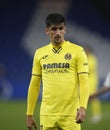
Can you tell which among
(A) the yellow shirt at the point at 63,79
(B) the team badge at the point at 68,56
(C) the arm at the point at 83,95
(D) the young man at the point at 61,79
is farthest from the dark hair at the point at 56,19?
(C) the arm at the point at 83,95

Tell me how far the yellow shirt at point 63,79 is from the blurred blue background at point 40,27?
18.0 meters

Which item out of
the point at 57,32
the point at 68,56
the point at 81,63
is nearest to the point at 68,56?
the point at 68,56

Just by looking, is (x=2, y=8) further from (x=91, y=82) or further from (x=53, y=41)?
(x=53, y=41)

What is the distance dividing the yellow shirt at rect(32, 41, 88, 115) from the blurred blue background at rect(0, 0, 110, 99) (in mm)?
18015

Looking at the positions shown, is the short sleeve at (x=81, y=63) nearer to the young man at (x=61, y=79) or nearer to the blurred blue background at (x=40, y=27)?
the young man at (x=61, y=79)

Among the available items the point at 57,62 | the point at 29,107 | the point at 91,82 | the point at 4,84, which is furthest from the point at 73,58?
the point at 4,84

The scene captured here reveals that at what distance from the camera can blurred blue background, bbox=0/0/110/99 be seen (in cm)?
2564

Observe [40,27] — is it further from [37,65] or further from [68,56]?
[68,56]

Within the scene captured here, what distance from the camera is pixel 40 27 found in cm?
2597

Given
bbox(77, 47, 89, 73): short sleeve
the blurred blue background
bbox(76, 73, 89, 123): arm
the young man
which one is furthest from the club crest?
the blurred blue background

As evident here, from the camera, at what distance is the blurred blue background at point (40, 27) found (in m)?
25.6

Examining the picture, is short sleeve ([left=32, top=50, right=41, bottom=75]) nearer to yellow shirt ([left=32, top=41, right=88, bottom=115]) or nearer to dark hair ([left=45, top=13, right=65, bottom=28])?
yellow shirt ([left=32, top=41, right=88, bottom=115])

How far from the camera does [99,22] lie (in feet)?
84.6

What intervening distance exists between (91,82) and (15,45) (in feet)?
31.6
